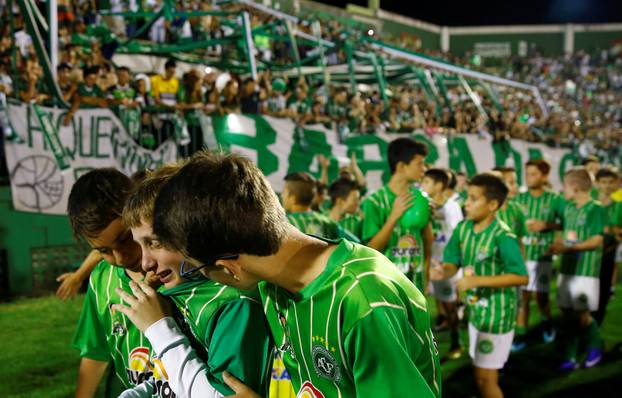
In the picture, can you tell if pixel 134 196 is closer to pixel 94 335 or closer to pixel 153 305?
pixel 153 305

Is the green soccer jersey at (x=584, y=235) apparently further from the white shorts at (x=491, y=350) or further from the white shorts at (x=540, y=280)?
the white shorts at (x=491, y=350)

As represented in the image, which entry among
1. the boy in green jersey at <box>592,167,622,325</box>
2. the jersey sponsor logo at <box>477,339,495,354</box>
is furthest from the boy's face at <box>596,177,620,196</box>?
the jersey sponsor logo at <box>477,339,495,354</box>

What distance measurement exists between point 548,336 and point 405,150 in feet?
11.5

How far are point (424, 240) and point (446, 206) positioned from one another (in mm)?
1846

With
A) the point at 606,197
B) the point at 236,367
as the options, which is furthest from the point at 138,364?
the point at 606,197

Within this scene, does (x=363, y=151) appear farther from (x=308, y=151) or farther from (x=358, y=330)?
(x=358, y=330)

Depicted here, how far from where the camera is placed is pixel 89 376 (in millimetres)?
A: 2537

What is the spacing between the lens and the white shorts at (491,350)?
4.31 metres

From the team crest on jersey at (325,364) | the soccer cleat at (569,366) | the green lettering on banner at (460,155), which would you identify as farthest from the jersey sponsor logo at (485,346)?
the green lettering on banner at (460,155)

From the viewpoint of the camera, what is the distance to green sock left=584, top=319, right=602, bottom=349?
619 cm

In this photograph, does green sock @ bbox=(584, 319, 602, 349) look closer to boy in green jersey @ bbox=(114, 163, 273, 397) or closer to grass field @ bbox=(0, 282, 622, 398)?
grass field @ bbox=(0, 282, 622, 398)

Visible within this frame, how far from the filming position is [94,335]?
2516 millimetres

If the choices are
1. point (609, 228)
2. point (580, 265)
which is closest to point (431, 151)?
point (609, 228)

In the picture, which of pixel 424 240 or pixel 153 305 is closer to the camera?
pixel 153 305
